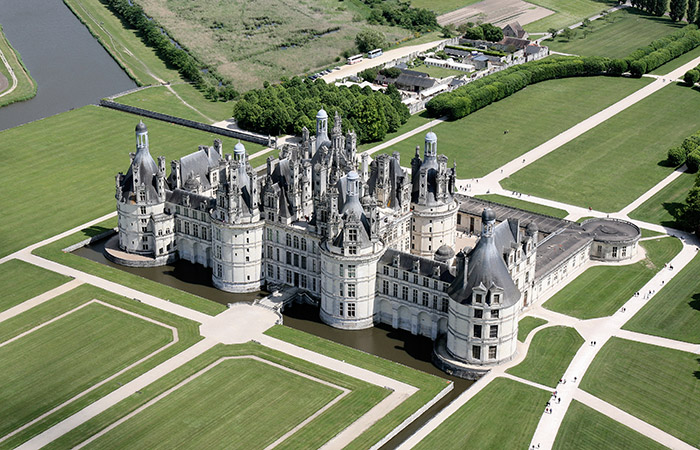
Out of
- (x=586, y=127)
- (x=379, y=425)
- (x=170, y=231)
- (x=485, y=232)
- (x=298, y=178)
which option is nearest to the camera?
(x=379, y=425)

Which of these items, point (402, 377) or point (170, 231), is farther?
point (170, 231)

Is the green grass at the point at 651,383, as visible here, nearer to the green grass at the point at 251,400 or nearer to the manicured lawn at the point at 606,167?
the green grass at the point at 251,400

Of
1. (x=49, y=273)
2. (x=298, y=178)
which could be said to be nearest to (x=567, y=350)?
(x=298, y=178)

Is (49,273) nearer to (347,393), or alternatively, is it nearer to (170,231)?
(170,231)

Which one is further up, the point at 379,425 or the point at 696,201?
the point at 696,201

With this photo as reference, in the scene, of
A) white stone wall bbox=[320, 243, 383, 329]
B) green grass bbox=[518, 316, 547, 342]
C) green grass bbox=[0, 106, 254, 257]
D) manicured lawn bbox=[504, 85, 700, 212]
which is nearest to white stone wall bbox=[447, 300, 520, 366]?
green grass bbox=[518, 316, 547, 342]

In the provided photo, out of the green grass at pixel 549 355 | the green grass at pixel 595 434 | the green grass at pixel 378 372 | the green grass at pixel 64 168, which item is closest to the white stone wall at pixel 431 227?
the green grass at pixel 549 355

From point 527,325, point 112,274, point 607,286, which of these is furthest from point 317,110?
point 527,325

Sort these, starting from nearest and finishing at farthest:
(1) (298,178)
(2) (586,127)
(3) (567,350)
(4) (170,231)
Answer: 1. (3) (567,350)
2. (1) (298,178)
3. (4) (170,231)
4. (2) (586,127)
